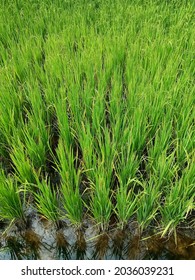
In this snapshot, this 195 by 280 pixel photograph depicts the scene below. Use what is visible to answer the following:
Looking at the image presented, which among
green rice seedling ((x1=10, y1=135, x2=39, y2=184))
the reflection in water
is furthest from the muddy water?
green rice seedling ((x1=10, y1=135, x2=39, y2=184))

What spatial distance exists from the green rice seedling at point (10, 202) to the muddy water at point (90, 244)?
0.26ft

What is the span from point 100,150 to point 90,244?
1.59 feet

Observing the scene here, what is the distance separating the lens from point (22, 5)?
11.0ft

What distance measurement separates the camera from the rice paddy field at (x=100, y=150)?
1520mm

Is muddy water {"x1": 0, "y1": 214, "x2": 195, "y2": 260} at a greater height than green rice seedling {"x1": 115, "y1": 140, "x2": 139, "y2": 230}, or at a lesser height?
lesser

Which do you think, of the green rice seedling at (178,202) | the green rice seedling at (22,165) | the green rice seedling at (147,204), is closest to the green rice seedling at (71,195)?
the green rice seedling at (22,165)

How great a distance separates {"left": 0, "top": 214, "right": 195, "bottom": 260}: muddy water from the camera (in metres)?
1.53

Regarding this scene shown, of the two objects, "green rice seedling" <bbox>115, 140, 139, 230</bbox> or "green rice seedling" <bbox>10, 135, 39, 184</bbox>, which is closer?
"green rice seedling" <bbox>115, 140, 139, 230</bbox>

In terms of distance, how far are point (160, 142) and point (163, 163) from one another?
160 mm

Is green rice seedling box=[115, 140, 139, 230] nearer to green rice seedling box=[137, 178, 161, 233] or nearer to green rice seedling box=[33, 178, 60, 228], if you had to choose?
green rice seedling box=[137, 178, 161, 233]

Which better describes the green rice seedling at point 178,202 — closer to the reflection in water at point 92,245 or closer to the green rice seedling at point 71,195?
the reflection in water at point 92,245
